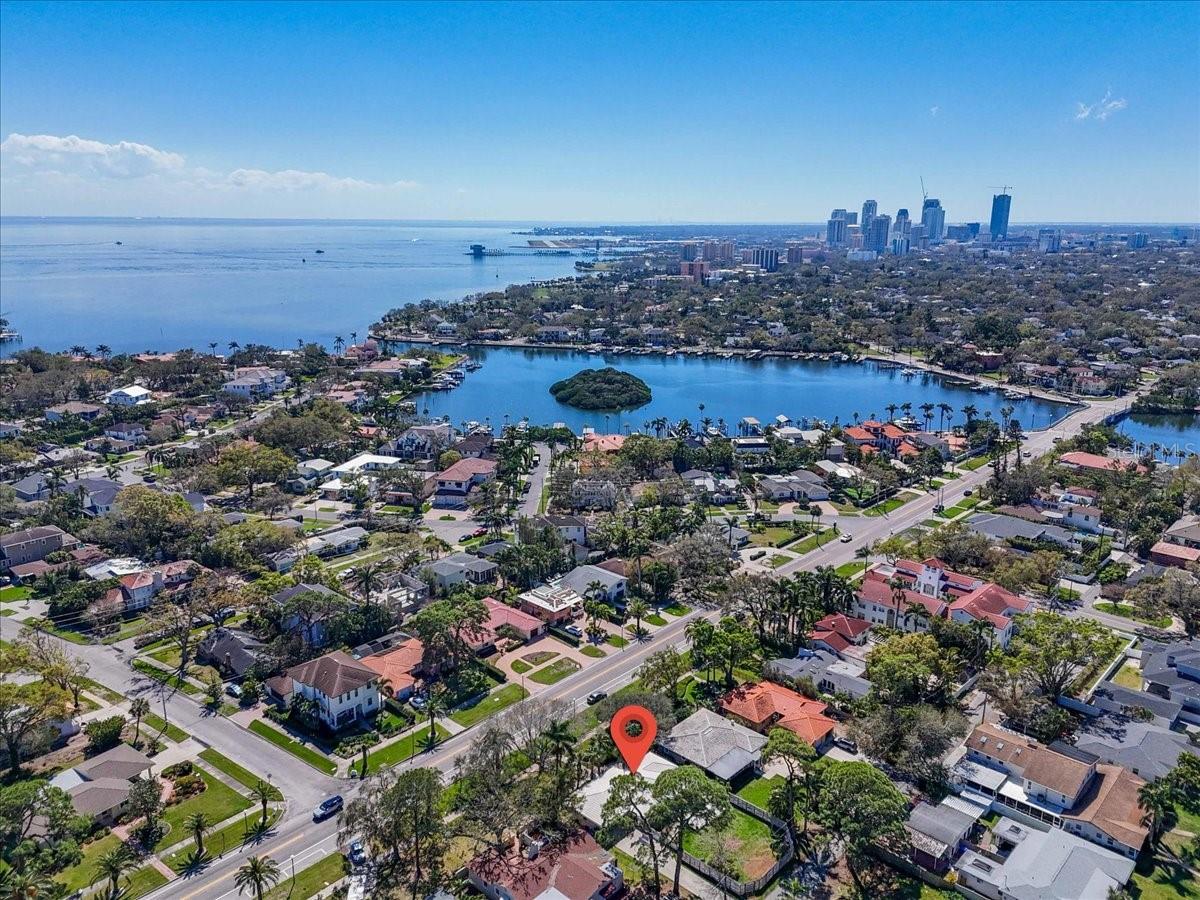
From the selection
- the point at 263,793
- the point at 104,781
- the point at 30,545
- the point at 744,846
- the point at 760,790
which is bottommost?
the point at 760,790

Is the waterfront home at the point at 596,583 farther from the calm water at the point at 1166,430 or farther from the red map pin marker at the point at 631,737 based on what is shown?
the calm water at the point at 1166,430

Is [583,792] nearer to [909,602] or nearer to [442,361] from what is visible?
[909,602]

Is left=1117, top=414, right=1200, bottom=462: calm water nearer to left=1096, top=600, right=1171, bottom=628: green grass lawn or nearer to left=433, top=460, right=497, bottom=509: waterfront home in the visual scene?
left=1096, top=600, right=1171, bottom=628: green grass lawn

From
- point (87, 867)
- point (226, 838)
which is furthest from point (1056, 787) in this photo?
point (87, 867)

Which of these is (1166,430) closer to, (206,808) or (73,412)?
(206,808)

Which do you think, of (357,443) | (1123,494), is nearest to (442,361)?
(357,443)

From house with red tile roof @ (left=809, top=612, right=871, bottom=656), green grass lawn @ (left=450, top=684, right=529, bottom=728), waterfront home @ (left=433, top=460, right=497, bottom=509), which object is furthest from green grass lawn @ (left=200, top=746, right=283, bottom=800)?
waterfront home @ (left=433, top=460, right=497, bottom=509)

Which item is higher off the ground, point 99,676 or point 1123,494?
point 1123,494
